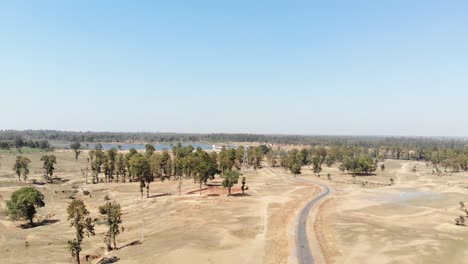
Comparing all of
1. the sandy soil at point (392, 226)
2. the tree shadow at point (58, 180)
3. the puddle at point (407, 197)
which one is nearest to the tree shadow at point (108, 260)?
the sandy soil at point (392, 226)

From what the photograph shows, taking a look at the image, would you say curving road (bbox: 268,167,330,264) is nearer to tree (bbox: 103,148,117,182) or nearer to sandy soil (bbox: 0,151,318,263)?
sandy soil (bbox: 0,151,318,263)

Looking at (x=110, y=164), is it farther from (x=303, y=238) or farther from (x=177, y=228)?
(x=303, y=238)

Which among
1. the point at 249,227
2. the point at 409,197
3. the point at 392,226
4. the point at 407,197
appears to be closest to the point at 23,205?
the point at 249,227

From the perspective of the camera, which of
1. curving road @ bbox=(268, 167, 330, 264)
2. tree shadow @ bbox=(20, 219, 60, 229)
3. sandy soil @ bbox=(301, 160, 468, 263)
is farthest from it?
tree shadow @ bbox=(20, 219, 60, 229)

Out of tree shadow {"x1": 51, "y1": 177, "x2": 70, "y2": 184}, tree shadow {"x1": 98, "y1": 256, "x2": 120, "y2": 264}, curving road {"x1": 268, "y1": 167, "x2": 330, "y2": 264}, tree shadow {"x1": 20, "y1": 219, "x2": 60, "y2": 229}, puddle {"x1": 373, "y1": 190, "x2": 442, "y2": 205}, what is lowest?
tree shadow {"x1": 20, "y1": 219, "x2": 60, "y2": 229}

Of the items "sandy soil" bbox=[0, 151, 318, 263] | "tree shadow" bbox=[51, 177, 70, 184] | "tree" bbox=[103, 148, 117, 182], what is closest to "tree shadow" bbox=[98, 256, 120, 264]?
"sandy soil" bbox=[0, 151, 318, 263]

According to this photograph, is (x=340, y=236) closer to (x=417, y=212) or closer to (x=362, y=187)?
(x=417, y=212)
